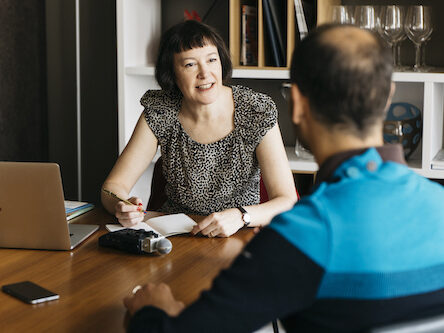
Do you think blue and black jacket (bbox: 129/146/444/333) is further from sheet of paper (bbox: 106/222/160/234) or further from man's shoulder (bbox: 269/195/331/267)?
sheet of paper (bbox: 106/222/160/234)

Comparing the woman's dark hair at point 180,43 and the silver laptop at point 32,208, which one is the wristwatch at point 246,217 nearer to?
the silver laptop at point 32,208

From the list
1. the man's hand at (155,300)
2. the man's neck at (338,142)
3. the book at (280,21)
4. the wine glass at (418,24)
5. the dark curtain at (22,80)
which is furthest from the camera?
the dark curtain at (22,80)

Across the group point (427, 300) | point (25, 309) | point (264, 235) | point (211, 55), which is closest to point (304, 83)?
point (264, 235)

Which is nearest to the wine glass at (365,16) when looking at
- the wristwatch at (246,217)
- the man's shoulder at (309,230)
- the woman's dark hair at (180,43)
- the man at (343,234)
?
the woman's dark hair at (180,43)

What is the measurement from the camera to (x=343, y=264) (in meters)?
0.89

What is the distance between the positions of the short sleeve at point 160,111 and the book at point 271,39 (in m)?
0.67

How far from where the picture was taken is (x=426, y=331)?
2.60 ft

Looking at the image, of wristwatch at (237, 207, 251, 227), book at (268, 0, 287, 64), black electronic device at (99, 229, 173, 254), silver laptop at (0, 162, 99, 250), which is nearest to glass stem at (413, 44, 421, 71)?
book at (268, 0, 287, 64)

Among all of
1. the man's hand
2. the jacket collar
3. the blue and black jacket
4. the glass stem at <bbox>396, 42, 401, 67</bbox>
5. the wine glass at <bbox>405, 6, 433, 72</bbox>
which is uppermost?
the wine glass at <bbox>405, 6, 433, 72</bbox>

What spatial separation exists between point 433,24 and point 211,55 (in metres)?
1.25

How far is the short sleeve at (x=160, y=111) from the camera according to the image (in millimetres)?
2320

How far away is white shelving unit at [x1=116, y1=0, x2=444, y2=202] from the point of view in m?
2.72

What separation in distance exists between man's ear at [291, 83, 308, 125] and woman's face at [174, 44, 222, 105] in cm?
122

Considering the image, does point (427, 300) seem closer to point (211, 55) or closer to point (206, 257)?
point (206, 257)
